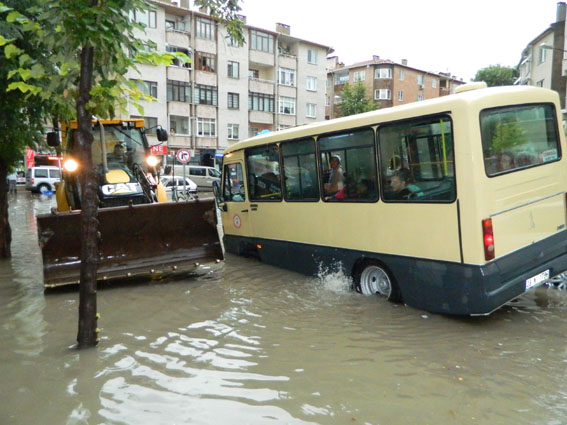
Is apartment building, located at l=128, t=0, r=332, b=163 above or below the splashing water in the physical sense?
above

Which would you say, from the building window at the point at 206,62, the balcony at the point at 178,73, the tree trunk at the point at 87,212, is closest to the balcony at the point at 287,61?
the building window at the point at 206,62

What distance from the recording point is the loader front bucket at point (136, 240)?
7625mm

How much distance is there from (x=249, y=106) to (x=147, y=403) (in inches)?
1723

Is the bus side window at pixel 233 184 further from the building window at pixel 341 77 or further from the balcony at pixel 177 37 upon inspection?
the building window at pixel 341 77

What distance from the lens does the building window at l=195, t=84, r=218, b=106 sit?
42562 mm

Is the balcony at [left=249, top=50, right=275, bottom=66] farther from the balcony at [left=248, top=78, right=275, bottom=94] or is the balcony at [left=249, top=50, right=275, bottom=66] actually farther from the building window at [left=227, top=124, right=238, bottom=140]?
the building window at [left=227, top=124, right=238, bottom=140]

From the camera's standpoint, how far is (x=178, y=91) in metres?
41.2

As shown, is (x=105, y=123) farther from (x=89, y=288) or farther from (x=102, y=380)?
(x=102, y=380)

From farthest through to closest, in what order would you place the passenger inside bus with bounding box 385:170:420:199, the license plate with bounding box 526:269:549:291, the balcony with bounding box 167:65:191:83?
the balcony with bounding box 167:65:191:83 < the passenger inside bus with bounding box 385:170:420:199 < the license plate with bounding box 526:269:549:291

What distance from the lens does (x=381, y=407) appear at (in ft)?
12.8

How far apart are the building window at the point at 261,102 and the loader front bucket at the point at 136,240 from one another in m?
39.0

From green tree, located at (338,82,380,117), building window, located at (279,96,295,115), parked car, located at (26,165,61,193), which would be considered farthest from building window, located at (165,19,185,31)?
green tree, located at (338,82,380,117)

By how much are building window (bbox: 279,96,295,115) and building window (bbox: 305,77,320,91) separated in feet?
8.81

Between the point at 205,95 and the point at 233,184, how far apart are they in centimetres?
3465
